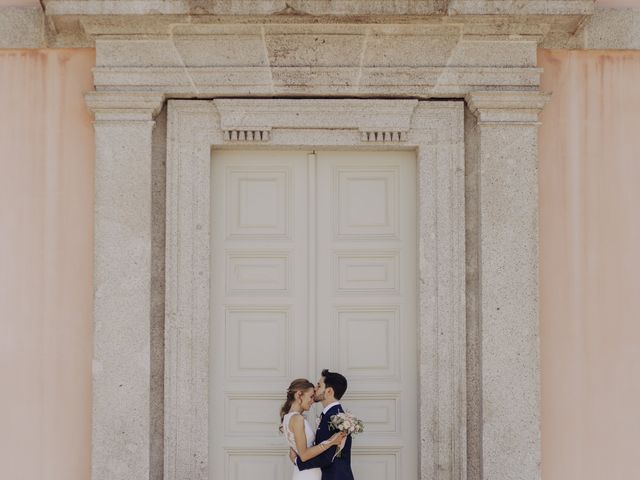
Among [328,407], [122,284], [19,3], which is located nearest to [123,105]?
[19,3]

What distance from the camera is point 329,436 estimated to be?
604 centimetres

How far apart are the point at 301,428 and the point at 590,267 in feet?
7.76

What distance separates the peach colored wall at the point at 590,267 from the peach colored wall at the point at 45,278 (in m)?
3.27

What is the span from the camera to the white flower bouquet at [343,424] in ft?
19.4

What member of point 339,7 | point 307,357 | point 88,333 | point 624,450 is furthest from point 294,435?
point 339,7

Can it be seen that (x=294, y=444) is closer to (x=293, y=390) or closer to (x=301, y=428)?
(x=301, y=428)

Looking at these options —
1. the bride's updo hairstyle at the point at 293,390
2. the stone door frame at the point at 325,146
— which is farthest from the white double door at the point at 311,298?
the bride's updo hairstyle at the point at 293,390

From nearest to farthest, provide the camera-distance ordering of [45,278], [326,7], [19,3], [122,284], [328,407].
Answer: [328,407] → [326,7] → [122,284] → [45,278] → [19,3]

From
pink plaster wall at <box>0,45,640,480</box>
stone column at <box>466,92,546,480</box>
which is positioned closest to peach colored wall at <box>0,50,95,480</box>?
pink plaster wall at <box>0,45,640,480</box>

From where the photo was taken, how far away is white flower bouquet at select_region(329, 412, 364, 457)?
5.90m

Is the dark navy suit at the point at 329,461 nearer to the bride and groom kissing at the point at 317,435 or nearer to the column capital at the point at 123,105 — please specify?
the bride and groom kissing at the point at 317,435

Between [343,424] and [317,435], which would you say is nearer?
[343,424]

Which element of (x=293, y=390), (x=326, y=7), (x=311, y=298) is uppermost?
(x=326, y=7)

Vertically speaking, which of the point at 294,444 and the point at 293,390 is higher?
the point at 293,390
